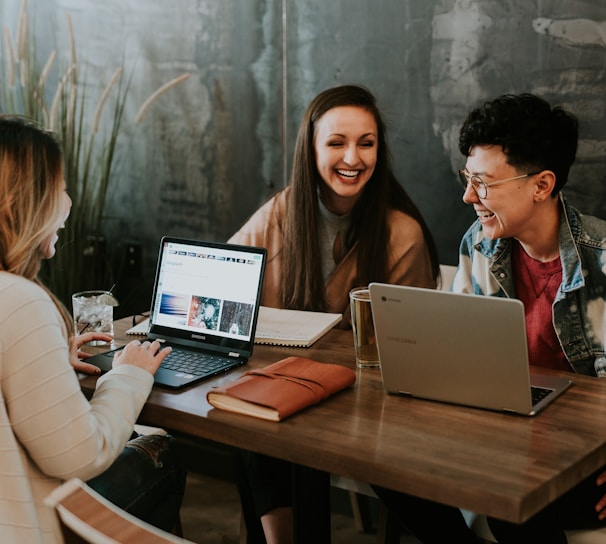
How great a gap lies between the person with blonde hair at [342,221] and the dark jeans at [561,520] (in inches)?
35.5

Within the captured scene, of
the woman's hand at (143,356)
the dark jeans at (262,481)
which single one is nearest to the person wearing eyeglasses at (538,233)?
the dark jeans at (262,481)

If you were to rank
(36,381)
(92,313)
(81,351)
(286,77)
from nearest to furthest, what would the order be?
(36,381)
(81,351)
(92,313)
(286,77)

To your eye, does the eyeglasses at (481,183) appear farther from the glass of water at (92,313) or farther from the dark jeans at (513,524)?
the glass of water at (92,313)

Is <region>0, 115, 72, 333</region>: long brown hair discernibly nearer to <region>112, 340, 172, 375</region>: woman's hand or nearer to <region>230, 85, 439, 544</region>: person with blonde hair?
<region>112, 340, 172, 375</region>: woman's hand

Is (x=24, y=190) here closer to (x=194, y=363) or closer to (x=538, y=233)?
(x=194, y=363)

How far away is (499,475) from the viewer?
4.65 ft

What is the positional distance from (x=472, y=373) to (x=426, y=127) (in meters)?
1.43

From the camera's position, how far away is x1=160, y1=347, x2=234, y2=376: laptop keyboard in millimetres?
1948

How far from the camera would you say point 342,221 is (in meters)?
2.73

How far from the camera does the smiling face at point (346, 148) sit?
266cm

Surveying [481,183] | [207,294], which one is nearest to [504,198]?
[481,183]

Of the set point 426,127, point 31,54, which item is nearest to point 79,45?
point 31,54

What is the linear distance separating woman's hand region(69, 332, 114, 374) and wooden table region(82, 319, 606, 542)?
0.06m

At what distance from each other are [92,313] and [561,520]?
1.16 metres
